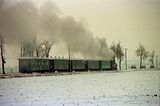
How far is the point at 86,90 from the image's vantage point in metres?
3.54

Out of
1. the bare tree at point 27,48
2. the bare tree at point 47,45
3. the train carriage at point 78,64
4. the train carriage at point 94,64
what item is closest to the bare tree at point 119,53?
the train carriage at point 94,64

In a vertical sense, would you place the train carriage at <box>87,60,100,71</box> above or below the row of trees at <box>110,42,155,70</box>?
below

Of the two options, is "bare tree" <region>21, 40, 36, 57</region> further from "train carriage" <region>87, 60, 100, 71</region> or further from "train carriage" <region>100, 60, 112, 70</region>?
"train carriage" <region>100, 60, 112, 70</region>

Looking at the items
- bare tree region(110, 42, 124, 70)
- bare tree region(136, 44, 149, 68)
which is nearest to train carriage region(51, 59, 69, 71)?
bare tree region(110, 42, 124, 70)

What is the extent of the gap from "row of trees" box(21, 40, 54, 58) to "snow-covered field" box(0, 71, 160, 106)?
0.25m

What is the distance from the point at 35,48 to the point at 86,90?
0.66 m

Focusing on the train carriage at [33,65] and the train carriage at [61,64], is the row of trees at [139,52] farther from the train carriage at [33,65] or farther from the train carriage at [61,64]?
the train carriage at [33,65]

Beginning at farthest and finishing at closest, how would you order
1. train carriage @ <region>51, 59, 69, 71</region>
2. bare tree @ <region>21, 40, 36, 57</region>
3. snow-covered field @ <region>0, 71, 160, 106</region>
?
train carriage @ <region>51, 59, 69, 71</region> < bare tree @ <region>21, 40, 36, 57</region> < snow-covered field @ <region>0, 71, 160, 106</region>

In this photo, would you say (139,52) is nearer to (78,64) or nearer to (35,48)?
(78,64)

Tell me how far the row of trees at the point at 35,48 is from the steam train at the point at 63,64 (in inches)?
2.7

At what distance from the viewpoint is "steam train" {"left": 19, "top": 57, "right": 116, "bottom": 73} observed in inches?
146

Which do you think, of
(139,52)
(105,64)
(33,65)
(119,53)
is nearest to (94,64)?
(105,64)

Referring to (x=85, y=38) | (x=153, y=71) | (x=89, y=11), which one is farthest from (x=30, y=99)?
(x=153, y=71)

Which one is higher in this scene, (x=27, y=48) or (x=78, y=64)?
(x=27, y=48)
